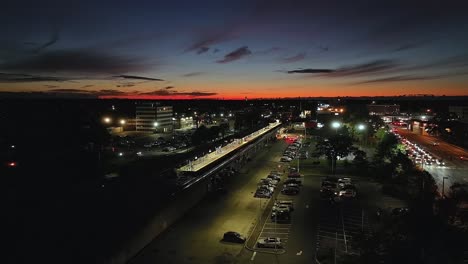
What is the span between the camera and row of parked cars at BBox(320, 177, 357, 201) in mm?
19688

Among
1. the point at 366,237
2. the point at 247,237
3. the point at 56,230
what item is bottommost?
the point at 247,237

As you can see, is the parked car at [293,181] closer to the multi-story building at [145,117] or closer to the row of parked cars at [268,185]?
the row of parked cars at [268,185]

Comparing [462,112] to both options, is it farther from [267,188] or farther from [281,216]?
[281,216]

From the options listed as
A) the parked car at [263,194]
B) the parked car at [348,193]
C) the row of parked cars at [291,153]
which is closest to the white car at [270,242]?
the parked car at [263,194]

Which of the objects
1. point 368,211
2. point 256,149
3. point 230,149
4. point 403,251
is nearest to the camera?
point 403,251

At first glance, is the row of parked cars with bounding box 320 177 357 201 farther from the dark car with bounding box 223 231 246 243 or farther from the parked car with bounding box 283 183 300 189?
the dark car with bounding box 223 231 246 243

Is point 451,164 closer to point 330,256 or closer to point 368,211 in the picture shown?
point 368,211

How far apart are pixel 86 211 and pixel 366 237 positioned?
10.7m

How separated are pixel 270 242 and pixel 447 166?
23.5 meters

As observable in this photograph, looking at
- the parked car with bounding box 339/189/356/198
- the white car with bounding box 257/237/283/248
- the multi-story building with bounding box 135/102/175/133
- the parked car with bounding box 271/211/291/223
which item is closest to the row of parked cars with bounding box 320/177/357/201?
the parked car with bounding box 339/189/356/198

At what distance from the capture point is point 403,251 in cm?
823

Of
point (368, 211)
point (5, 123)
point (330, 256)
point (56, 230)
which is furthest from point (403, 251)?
point (5, 123)

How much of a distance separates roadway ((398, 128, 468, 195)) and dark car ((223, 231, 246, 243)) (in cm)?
1334

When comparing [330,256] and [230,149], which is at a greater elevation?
[230,149]
